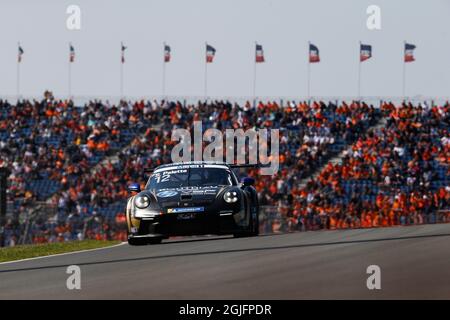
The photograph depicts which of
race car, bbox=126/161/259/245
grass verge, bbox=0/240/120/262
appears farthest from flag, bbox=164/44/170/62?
race car, bbox=126/161/259/245

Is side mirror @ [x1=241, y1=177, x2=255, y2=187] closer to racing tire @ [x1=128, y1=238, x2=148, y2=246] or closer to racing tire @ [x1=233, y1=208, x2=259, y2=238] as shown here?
racing tire @ [x1=233, y1=208, x2=259, y2=238]

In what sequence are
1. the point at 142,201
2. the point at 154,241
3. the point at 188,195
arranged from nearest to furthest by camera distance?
the point at 188,195
the point at 142,201
the point at 154,241

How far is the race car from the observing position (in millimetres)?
16109

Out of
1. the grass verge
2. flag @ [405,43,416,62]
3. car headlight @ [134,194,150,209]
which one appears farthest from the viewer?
flag @ [405,43,416,62]

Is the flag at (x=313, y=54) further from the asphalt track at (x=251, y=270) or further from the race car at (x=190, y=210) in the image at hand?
the race car at (x=190, y=210)

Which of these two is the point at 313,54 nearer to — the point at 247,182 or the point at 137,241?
the point at 247,182

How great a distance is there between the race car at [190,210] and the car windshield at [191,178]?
0.06 feet

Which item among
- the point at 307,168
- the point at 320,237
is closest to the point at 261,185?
the point at 307,168

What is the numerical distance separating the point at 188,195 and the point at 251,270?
4697 mm

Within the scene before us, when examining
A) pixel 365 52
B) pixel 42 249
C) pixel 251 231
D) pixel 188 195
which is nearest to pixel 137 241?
pixel 188 195

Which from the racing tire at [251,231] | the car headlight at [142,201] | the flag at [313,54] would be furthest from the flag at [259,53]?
the car headlight at [142,201]

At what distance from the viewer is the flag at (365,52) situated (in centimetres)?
4522

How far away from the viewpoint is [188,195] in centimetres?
1622

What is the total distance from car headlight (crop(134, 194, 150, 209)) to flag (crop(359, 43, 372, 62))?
98.4 feet
